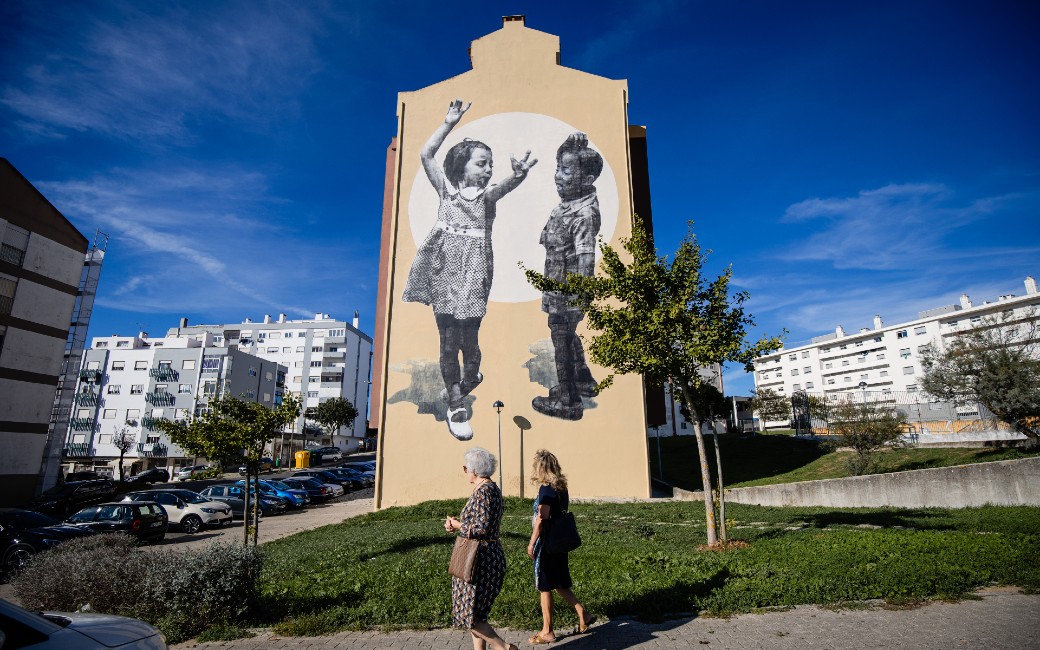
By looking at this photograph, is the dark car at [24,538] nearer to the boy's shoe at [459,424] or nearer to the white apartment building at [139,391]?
the boy's shoe at [459,424]

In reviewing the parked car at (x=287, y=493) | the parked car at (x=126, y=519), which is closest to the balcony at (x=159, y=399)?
the parked car at (x=287, y=493)

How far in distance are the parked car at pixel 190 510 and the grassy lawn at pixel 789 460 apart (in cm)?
2018

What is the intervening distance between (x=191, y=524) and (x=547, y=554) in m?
20.3

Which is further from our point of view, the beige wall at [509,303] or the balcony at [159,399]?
the balcony at [159,399]

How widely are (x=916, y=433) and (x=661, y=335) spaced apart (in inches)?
727

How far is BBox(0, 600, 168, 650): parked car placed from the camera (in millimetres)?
3059

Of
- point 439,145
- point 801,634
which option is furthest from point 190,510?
point 801,634

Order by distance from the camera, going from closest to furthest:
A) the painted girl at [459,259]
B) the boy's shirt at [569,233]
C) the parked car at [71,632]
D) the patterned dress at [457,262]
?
the parked car at [71,632], the painted girl at [459,259], the patterned dress at [457,262], the boy's shirt at [569,233]

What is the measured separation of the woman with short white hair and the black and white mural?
61.0 feet

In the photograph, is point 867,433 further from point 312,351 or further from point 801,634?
point 312,351

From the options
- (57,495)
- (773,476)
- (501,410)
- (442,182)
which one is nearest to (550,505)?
(501,410)

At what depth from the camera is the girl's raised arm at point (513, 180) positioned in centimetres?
2558

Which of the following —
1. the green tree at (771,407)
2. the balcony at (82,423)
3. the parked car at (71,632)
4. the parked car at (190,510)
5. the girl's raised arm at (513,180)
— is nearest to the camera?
the parked car at (71,632)

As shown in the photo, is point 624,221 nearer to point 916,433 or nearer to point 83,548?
point 916,433
